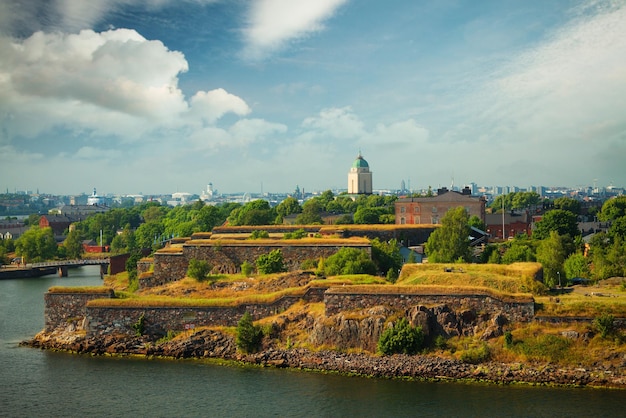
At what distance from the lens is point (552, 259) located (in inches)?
1583

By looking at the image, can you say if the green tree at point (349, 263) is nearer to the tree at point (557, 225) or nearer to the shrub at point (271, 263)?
the shrub at point (271, 263)

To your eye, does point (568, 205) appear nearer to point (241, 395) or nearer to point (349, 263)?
point (349, 263)

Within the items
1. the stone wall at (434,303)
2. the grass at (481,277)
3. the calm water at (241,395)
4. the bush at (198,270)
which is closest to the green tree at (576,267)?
the grass at (481,277)

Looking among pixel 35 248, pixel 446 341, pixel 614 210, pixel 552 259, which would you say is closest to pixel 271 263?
pixel 446 341

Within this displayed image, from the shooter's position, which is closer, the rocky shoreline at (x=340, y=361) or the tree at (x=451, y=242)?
the rocky shoreline at (x=340, y=361)

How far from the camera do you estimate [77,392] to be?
27750 millimetres

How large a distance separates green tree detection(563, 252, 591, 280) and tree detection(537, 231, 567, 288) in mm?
645

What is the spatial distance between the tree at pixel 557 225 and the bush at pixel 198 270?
101ft

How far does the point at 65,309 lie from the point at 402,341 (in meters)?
18.9

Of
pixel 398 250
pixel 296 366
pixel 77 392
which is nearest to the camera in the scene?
pixel 77 392

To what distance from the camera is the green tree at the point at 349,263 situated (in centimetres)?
3919

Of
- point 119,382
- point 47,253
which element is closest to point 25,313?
point 119,382

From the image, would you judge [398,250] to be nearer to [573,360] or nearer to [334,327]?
[334,327]

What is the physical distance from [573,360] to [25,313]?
35.6m
